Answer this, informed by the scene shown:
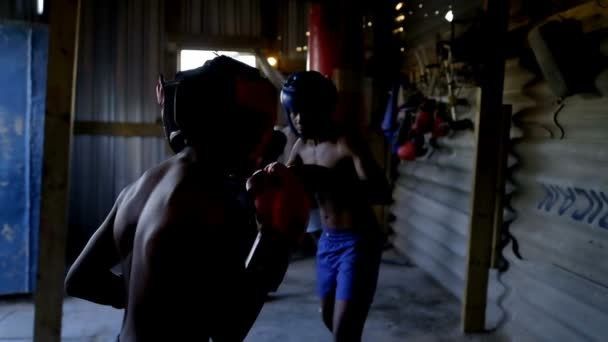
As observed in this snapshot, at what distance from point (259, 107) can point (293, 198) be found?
→ 0.30m

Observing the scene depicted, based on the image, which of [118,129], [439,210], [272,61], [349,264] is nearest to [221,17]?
[272,61]

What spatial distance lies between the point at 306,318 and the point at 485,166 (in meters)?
1.84

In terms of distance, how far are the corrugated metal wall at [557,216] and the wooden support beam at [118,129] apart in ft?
13.0

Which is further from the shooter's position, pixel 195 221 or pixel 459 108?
pixel 459 108

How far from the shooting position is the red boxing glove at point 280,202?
4.54ft

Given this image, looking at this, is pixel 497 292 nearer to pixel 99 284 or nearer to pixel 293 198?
pixel 293 198

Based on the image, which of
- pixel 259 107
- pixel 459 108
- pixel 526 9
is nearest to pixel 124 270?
pixel 259 107

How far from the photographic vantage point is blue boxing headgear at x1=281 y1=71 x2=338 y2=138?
2775mm

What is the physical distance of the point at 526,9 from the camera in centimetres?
359

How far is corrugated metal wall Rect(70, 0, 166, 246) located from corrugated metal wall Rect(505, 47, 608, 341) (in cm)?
411

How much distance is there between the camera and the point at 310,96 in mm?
2768

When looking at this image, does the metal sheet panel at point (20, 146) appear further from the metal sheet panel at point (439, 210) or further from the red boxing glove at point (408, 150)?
the metal sheet panel at point (439, 210)

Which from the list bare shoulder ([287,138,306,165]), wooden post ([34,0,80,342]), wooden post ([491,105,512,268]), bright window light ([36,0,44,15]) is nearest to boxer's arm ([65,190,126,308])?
wooden post ([34,0,80,342])

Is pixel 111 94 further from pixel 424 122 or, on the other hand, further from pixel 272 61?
pixel 424 122
